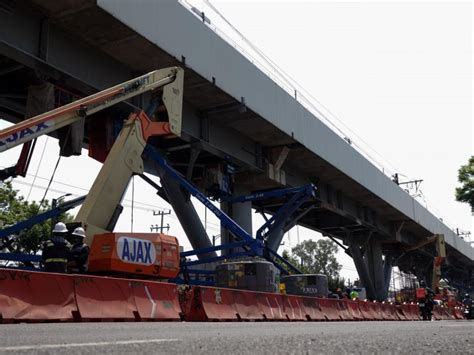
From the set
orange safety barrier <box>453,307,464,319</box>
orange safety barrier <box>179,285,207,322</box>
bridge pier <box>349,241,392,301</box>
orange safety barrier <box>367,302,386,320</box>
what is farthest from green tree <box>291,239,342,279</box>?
orange safety barrier <box>179,285,207,322</box>

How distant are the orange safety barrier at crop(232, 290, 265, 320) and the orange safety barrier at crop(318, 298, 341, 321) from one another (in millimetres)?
3905

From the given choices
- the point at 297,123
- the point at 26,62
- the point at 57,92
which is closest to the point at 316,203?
the point at 297,123

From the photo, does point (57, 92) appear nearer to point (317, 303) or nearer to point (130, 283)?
point (130, 283)

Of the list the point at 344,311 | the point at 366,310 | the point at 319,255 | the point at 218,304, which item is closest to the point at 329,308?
the point at 344,311

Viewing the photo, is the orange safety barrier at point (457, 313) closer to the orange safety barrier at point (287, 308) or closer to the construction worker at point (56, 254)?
the orange safety barrier at point (287, 308)

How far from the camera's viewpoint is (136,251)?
12.2 metres

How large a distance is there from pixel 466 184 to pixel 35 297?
29962 millimetres

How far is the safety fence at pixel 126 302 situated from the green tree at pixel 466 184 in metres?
19.6

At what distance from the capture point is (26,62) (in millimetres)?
13125

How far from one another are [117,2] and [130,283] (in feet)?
22.9

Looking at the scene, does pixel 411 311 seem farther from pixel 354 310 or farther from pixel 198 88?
pixel 198 88

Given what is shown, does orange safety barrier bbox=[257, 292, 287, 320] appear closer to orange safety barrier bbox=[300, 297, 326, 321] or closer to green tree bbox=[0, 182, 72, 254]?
orange safety barrier bbox=[300, 297, 326, 321]

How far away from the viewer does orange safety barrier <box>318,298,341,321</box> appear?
16.8 meters

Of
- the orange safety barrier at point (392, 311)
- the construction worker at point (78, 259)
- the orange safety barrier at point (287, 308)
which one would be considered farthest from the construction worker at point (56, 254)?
the orange safety barrier at point (392, 311)
